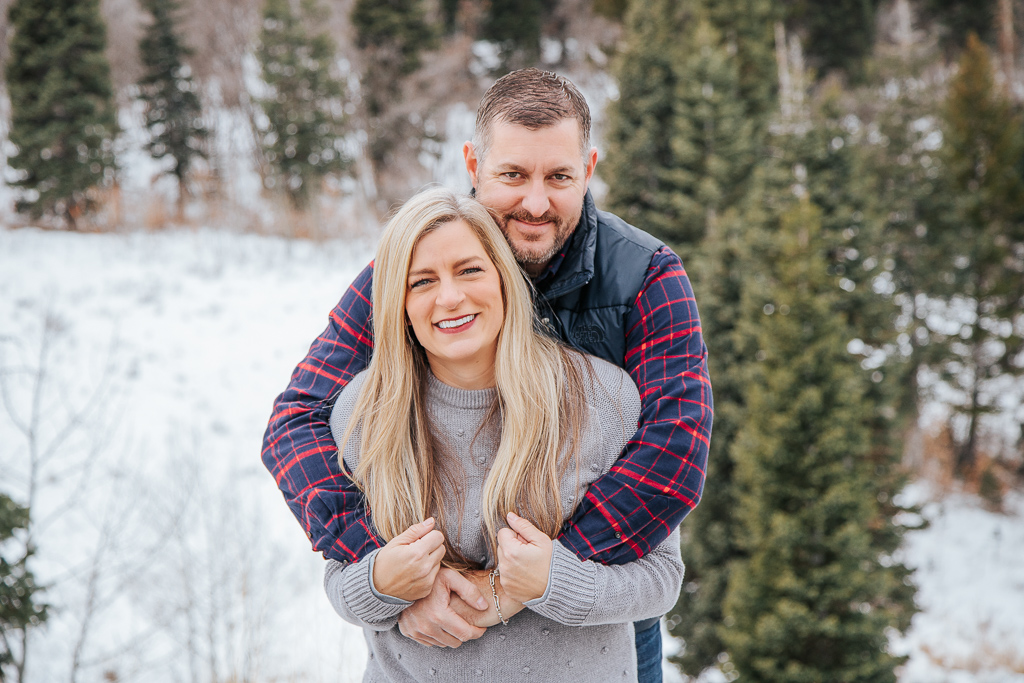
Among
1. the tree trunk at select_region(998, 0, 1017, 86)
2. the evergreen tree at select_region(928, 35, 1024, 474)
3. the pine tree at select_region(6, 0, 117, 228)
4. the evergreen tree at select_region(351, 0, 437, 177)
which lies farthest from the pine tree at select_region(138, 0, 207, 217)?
the tree trunk at select_region(998, 0, 1017, 86)

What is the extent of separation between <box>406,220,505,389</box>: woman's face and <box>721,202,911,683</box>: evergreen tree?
1109cm

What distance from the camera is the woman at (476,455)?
1928mm

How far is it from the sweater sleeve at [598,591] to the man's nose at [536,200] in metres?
0.99

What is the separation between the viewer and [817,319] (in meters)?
12.9

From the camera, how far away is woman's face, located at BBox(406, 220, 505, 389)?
6.52ft

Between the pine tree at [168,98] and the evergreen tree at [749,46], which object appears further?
the pine tree at [168,98]

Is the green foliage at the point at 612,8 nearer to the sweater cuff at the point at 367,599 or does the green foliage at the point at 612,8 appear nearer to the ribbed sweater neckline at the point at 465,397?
the ribbed sweater neckline at the point at 465,397

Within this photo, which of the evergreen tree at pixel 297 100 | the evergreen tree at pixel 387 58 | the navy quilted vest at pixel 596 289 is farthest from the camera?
the evergreen tree at pixel 387 58

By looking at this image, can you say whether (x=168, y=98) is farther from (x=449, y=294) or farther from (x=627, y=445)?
(x=627, y=445)

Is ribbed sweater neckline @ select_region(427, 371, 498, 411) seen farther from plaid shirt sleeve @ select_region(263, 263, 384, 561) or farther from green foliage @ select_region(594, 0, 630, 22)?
green foliage @ select_region(594, 0, 630, 22)

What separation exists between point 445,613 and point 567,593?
1.09 ft

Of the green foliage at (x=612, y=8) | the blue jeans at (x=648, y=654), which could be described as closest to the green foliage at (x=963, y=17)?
the green foliage at (x=612, y=8)

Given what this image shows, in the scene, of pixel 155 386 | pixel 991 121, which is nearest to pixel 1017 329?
pixel 991 121

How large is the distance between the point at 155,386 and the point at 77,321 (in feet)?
6.80
